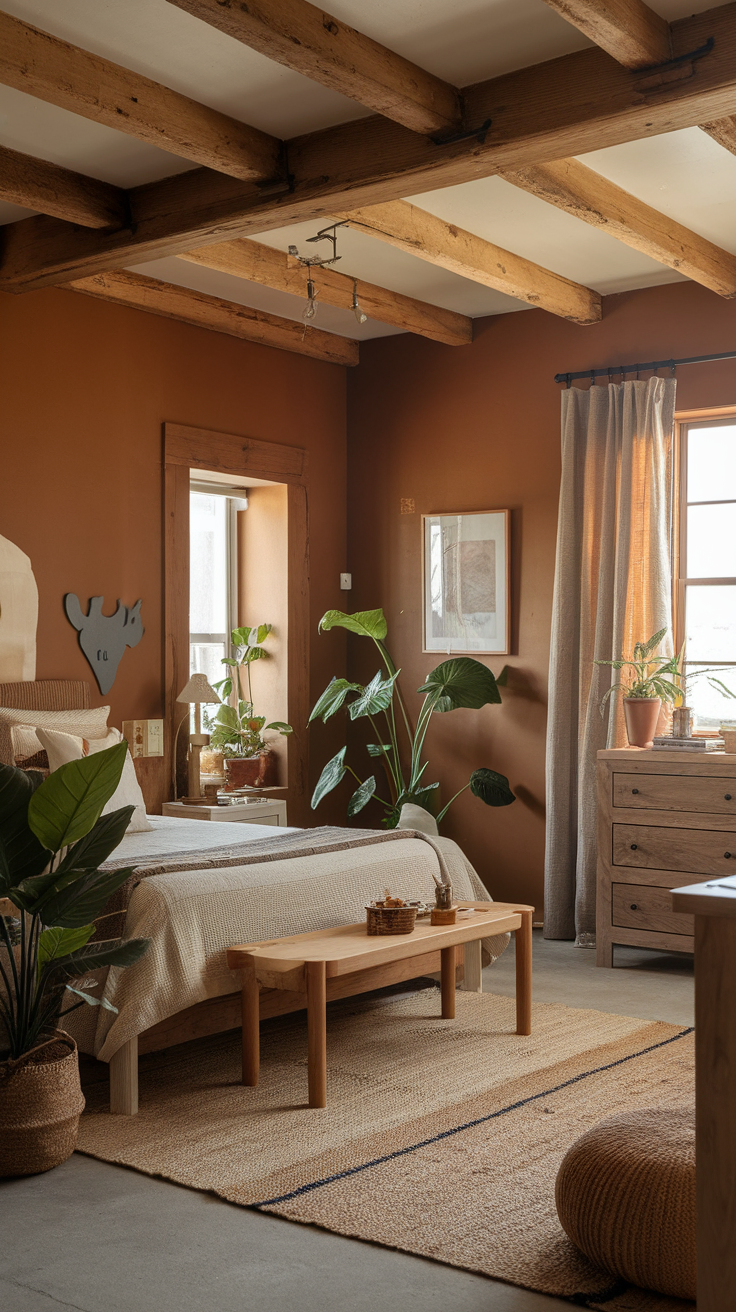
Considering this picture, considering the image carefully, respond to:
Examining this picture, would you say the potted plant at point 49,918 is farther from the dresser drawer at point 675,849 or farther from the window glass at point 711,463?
the window glass at point 711,463

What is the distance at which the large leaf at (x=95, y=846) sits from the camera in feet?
10.0

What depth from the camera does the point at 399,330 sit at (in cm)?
649

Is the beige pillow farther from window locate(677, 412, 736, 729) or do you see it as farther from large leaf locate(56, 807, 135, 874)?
window locate(677, 412, 736, 729)

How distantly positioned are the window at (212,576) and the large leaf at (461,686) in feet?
3.85

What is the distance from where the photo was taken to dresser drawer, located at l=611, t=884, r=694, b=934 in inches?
198

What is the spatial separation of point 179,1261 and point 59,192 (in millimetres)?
3297

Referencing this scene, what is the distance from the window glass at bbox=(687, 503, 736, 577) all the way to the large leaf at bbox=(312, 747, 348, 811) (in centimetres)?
186

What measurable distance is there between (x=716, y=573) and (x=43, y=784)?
3623mm

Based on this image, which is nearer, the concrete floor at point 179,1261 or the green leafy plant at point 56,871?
the concrete floor at point 179,1261

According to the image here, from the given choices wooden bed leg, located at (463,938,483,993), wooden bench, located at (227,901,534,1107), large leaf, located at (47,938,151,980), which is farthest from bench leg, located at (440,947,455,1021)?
large leaf, located at (47,938,151,980)

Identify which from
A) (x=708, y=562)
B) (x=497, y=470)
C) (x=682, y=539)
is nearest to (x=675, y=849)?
(x=708, y=562)

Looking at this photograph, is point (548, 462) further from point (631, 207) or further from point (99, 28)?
point (99, 28)

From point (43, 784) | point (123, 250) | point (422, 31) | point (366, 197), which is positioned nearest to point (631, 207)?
point (366, 197)

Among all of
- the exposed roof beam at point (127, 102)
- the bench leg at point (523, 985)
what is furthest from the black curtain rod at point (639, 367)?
the bench leg at point (523, 985)
